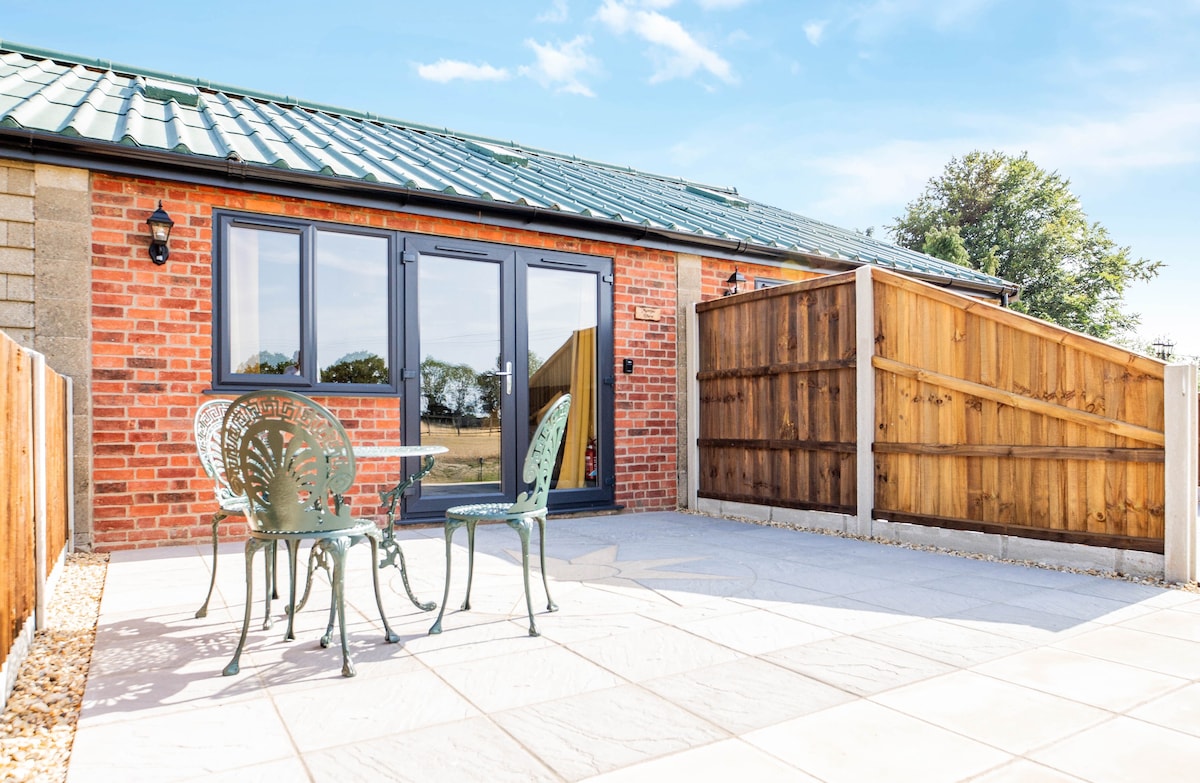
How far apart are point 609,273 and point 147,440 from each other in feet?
12.5

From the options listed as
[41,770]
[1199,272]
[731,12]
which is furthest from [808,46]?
[1199,272]

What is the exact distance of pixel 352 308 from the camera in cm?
552

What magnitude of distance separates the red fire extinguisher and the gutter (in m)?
1.86

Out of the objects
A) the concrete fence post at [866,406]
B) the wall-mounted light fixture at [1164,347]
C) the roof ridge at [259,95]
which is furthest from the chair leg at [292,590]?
the wall-mounted light fixture at [1164,347]

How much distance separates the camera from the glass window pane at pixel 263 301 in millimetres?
5137

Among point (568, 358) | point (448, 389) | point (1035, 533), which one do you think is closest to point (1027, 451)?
point (1035, 533)

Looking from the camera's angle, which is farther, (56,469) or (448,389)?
(448,389)

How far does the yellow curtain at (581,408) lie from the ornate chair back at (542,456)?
11.2ft

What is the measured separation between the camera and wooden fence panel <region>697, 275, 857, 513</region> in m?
5.46

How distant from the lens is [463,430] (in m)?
5.89

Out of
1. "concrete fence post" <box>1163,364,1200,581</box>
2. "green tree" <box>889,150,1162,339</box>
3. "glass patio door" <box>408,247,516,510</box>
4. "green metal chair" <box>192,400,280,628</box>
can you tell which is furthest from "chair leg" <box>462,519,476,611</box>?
"green tree" <box>889,150,1162,339</box>

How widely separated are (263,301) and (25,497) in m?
2.74

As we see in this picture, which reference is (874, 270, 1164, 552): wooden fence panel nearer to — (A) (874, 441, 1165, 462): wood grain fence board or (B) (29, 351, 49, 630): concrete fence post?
(A) (874, 441, 1165, 462): wood grain fence board

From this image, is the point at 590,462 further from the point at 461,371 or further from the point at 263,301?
the point at 263,301
